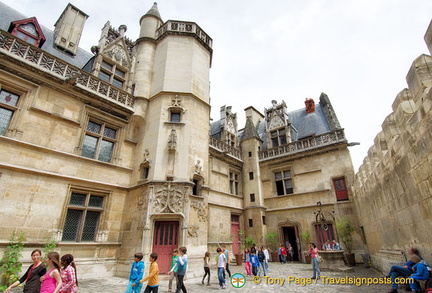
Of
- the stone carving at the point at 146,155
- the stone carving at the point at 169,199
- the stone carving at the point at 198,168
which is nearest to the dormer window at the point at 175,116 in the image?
the stone carving at the point at 146,155

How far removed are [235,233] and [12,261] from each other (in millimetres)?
10870

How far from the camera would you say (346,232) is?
39.4 feet

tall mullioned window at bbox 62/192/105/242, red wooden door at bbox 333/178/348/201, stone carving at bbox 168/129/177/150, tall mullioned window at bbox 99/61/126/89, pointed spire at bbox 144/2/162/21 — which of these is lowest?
tall mullioned window at bbox 62/192/105/242

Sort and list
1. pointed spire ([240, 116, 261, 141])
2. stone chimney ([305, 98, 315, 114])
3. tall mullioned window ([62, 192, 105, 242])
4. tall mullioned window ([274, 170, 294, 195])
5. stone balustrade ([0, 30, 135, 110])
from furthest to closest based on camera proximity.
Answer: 1. stone chimney ([305, 98, 315, 114])
2. pointed spire ([240, 116, 261, 141])
3. tall mullioned window ([274, 170, 294, 195])
4. tall mullioned window ([62, 192, 105, 242])
5. stone balustrade ([0, 30, 135, 110])

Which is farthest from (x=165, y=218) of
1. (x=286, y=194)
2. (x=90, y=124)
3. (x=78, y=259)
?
(x=286, y=194)

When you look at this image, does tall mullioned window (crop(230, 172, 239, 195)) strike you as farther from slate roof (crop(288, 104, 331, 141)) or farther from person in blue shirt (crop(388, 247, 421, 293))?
person in blue shirt (crop(388, 247, 421, 293))

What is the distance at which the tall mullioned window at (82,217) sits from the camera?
8133 millimetres

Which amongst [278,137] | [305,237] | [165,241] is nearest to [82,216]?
[165,241]

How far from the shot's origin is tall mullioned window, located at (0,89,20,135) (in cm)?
755

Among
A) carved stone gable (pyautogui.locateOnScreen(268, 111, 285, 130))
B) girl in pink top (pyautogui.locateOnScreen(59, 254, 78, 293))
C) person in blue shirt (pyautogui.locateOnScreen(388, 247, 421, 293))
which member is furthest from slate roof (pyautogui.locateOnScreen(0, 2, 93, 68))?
person in blue shirt (pyautogui.locateOnScreen(388, 247, 421, 293))

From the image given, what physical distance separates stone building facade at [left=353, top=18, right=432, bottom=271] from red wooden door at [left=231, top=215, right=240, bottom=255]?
8444mm

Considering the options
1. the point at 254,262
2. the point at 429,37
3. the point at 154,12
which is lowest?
the point at 254,262

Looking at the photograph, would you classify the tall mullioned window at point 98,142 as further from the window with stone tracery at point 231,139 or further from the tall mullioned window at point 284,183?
the tall mullioned window at point 284,183

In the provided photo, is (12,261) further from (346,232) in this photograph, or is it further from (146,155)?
(346,232)
